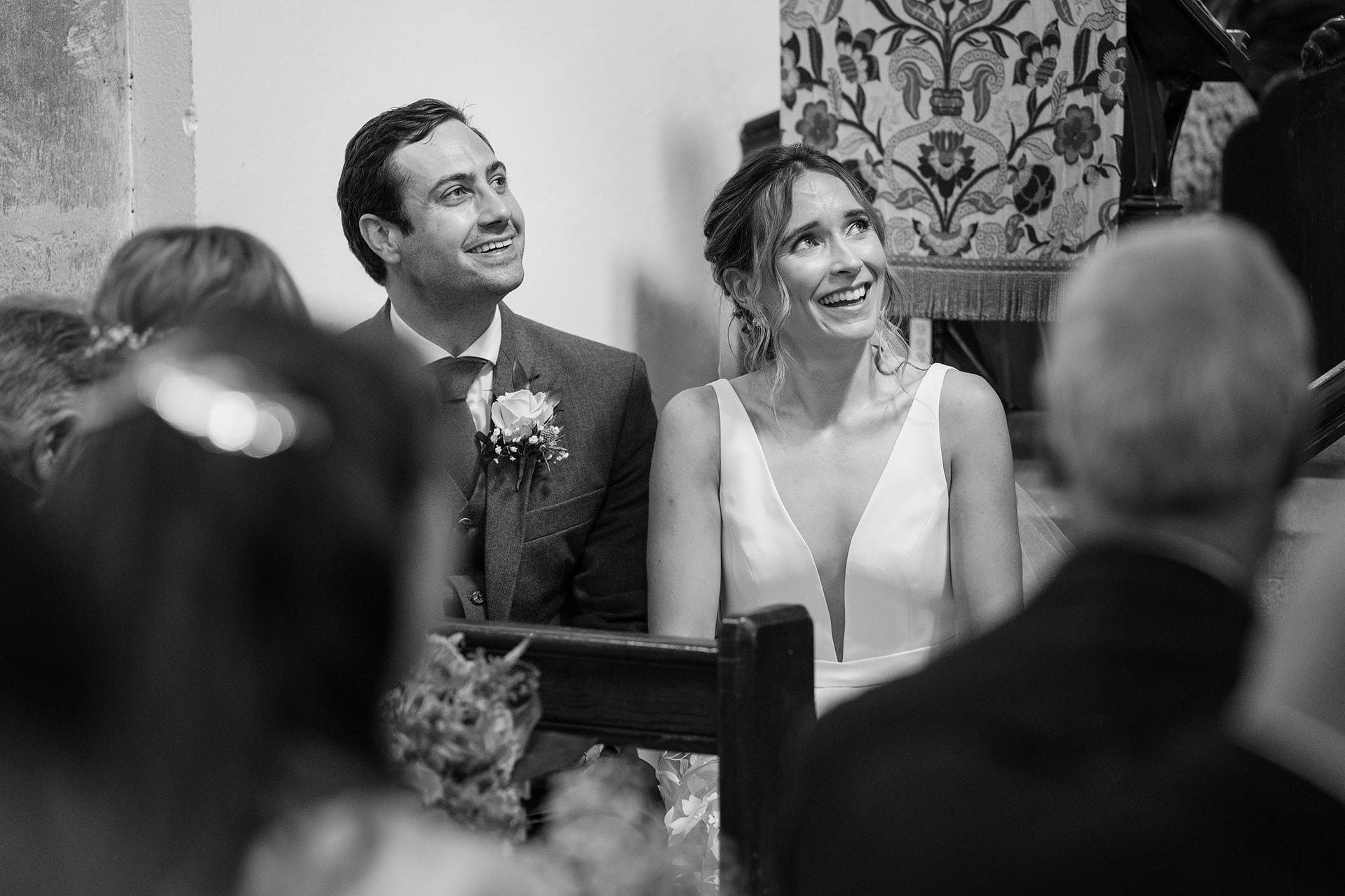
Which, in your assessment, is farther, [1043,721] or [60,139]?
[60,139]

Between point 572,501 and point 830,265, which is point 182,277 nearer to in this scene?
point 572,501

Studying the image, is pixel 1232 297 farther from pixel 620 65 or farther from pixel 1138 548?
pixel 620 65

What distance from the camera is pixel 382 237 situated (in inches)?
138

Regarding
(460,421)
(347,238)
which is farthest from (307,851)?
(347,238)

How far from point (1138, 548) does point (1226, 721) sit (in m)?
0.13

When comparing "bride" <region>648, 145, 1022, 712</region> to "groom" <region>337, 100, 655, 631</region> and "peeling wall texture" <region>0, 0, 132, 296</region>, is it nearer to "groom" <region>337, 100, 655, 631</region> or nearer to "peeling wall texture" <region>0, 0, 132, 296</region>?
"groom" <region>337, 100, 655, 631</region>

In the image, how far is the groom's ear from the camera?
3479 mm

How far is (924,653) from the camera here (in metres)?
3.35

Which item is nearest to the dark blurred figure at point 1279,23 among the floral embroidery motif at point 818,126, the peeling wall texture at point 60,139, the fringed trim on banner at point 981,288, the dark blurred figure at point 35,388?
the fringed trim on banner at point 981,288

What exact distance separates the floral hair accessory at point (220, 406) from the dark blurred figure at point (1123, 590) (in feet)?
1.54

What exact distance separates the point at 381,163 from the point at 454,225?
0.76ft

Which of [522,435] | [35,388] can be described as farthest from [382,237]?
[35,388]

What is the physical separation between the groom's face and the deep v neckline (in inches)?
27.3

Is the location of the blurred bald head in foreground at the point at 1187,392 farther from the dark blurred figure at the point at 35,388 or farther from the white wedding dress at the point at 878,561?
the white wedding dress at the point at 878,561
